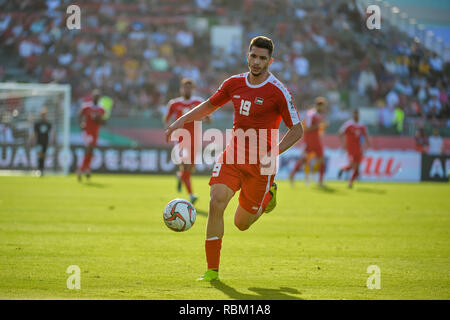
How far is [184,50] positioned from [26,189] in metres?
17.0

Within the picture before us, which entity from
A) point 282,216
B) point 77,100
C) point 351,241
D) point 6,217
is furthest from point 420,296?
point 77,100

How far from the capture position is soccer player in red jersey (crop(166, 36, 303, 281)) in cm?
693

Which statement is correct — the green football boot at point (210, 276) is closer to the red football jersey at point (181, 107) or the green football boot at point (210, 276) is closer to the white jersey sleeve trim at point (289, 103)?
the white jersey sleeve trim at point (289, 103)

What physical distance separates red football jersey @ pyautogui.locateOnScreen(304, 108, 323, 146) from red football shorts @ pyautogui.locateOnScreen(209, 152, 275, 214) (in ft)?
47.0

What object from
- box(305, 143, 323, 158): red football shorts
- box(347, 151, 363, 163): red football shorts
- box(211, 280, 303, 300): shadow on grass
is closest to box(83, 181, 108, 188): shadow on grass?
box(305, 143, 323, 158): red football shorts

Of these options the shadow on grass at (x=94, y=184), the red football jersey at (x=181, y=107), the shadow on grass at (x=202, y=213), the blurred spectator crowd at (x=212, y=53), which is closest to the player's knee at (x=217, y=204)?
the shadow on grass at (x=202, y=213)

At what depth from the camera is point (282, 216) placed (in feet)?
45.4

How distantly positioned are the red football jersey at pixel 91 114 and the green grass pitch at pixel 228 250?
628 centimetres

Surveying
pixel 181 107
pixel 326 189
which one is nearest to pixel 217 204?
pixel 181 107

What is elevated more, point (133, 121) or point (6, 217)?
point (133, 121)

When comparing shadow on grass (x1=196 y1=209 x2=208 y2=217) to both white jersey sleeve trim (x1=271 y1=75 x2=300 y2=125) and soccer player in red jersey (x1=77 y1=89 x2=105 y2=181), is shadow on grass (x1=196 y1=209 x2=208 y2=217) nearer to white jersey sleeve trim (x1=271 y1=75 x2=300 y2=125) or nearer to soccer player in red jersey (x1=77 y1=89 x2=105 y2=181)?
white jersey sleeve trim (x1=271 y1=75 x2=300 y2=125)

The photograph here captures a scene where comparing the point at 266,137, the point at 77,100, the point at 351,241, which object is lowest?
the point at 351,241
